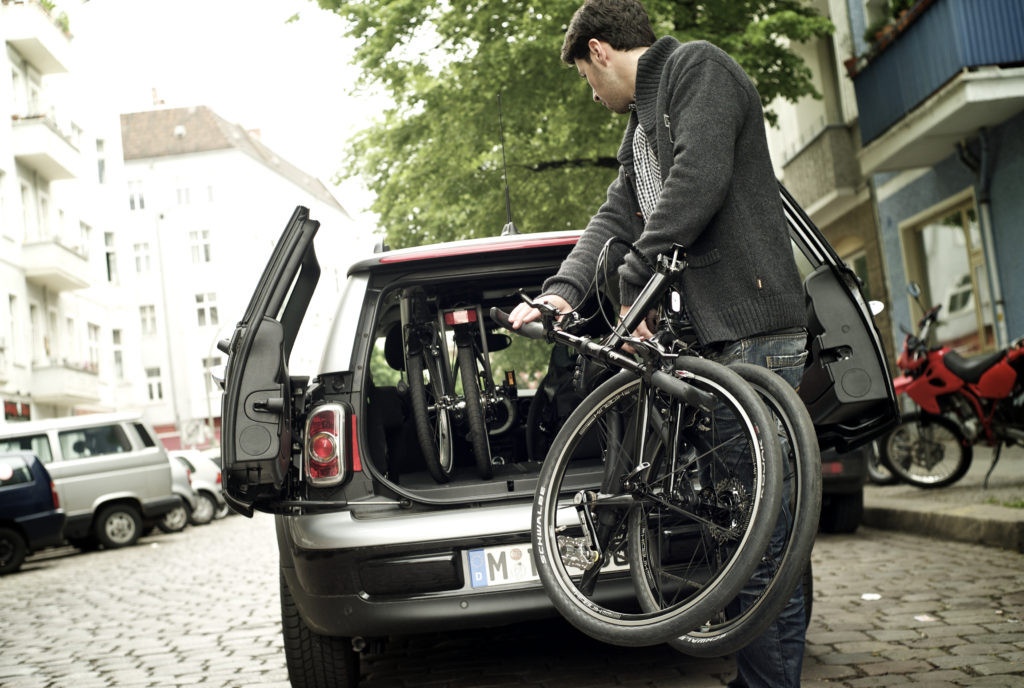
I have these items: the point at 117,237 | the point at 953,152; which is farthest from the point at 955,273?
the point at 117,237

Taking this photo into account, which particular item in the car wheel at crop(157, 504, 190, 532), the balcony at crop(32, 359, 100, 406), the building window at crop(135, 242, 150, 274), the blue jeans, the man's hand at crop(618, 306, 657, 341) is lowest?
the car wheel at crop(157, 504, 190, 532)

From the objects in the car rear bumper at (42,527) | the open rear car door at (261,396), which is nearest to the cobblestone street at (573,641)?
the open rear car door at (261,396)

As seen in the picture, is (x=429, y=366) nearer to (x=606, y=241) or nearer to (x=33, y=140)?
(x=606, y=241)

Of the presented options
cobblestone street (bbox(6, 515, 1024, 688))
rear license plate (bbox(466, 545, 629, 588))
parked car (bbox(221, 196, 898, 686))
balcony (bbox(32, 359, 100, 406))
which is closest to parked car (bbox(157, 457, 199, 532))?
cobblestone street (bbox(6, 515, 1024, 688))

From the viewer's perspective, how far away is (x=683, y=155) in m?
3.33

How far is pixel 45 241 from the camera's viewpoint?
34562 mm

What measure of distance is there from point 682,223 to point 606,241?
0.53 m

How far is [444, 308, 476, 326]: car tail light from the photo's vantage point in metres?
5.08

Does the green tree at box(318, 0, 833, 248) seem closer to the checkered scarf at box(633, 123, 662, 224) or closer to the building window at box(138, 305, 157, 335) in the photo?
the checkered scarf at box(633, 123, 662, 224)

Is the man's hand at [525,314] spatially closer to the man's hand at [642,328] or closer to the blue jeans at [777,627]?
the man's hand at [642,328]

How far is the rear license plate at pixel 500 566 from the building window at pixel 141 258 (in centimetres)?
6438

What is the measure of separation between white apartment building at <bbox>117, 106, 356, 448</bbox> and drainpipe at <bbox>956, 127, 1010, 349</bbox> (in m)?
48.0

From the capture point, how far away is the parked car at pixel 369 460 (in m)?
4.03

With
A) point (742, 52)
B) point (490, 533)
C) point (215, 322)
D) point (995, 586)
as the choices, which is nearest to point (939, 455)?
point (995, 586)
